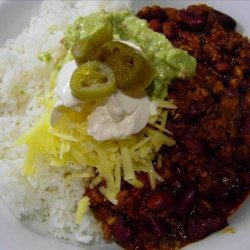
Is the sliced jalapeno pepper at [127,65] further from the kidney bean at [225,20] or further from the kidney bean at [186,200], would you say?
the kidney bean at [225,20]

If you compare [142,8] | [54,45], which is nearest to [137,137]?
[54,45]

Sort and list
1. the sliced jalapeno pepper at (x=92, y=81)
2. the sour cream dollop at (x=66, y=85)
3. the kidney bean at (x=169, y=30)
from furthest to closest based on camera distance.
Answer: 1. the kidney bean at (x=169, y=30)
2. the sour cream dollop at (x=66, y=85)
3. the sliced jalapeno pepper at (x=92, y=81)

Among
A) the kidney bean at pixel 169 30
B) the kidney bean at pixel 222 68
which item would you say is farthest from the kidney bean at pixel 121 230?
the kidney bean at pixel 169 30

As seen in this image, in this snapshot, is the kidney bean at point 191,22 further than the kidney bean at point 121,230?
Yes

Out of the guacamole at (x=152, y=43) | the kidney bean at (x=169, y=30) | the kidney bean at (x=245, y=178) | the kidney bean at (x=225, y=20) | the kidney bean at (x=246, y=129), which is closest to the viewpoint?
the guacamole at (x=152, y=43)

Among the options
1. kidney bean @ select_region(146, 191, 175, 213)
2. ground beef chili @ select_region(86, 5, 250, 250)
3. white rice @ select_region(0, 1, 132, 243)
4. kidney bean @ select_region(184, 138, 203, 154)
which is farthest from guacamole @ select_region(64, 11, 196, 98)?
kidney bean @ select_region(146, 191, 175, 213)

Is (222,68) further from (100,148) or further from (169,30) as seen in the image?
(100,148)

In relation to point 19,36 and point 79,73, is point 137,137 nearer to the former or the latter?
point 79,73
